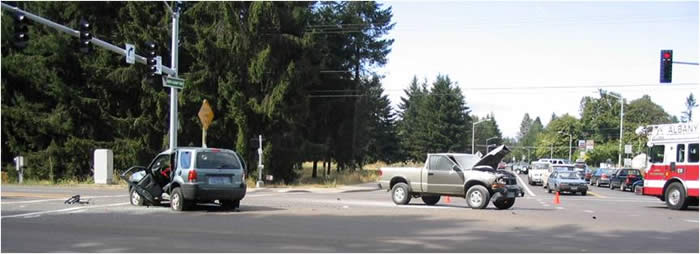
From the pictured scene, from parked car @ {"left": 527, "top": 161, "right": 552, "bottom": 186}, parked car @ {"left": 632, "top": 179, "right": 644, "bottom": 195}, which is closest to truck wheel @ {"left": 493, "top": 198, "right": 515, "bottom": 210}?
parked car @ {"left": 632, "top": 179, "right": 644, "bottom": 195}

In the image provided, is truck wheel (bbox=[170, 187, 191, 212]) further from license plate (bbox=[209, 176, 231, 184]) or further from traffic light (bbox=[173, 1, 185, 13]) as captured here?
traffic light (bbox=[173, 1, 185, 13])

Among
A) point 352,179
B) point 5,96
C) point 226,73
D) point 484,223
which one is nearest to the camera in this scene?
point 484,223

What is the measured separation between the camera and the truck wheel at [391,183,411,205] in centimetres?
2089

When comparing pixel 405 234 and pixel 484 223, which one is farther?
pixel 484 223

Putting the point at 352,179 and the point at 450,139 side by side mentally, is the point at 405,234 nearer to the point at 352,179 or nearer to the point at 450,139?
the point at 352,179

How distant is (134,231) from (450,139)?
297 feet

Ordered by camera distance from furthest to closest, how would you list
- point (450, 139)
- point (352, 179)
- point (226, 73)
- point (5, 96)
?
point (450, 139)
point (352, 179)
point (5, 96)
point (226, 73)

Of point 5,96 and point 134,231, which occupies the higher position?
point 5,96

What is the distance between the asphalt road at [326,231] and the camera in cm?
1052

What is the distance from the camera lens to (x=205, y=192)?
54.3ft

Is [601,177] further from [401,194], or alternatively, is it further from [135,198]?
[135,198]

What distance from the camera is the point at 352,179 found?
1774 inches

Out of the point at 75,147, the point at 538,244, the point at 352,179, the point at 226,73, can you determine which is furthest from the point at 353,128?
the point at 538,244

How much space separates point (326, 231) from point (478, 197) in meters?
7.83
